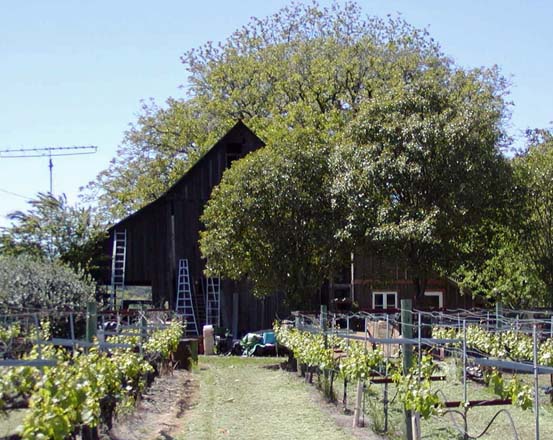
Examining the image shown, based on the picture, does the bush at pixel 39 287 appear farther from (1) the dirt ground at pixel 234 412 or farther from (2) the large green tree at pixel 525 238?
(2) the large green tree at pixel 525 238

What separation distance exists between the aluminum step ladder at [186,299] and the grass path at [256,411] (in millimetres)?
8502

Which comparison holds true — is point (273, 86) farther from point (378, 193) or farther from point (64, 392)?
point (64, 392)

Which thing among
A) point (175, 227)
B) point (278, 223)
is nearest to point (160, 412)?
point (278, 223)

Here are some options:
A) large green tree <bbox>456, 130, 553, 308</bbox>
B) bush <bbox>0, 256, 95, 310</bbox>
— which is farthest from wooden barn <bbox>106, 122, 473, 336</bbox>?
bush <bbox>0, 256, 95, 310</bbox>

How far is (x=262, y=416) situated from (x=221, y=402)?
182 centimetres

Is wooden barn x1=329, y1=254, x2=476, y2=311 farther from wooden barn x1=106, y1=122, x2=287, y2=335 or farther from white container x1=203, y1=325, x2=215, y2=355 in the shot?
white container x1=203, y1=325, x2=215, y2=355

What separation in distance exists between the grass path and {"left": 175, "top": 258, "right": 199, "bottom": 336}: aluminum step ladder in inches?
335

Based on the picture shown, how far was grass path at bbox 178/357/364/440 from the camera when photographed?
35.3 feet

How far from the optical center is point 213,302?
2842cm

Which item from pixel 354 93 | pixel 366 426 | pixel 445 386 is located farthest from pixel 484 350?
pixel 354 93

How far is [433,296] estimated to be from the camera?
33469mm

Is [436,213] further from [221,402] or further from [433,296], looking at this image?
[433,296]

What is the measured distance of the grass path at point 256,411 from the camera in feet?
35.3

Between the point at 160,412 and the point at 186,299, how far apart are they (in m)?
15.2
